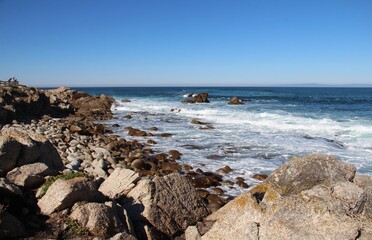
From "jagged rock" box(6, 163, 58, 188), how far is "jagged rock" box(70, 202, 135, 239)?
1.95 m

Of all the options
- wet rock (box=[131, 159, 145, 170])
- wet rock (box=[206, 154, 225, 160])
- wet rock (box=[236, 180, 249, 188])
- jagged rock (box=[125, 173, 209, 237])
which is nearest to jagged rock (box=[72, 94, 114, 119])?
wet rock (box=[206, 154, 225, 160])

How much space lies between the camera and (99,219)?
6297 millimetres

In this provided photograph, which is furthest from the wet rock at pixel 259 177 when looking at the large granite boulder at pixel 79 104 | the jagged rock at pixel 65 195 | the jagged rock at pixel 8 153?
the large granite boulder at pixel 79 104

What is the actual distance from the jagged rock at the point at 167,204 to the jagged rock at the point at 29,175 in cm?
236

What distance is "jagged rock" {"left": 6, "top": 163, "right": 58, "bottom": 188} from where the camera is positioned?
25.3ft

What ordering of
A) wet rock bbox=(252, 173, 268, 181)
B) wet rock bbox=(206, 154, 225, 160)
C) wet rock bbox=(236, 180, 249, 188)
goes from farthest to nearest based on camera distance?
wet rock bbox=(206, 154, 225, 160)
wet rock bbox=(252, 173, 268, 181)
wet rock bbox=(236, 180, 249, 188)

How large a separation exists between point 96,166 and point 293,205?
928 centimetres

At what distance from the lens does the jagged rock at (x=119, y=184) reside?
827cm

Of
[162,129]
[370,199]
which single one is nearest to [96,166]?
[370,199]

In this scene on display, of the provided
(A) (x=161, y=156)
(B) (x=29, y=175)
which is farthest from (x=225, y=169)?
(B) (x=29, y=175)

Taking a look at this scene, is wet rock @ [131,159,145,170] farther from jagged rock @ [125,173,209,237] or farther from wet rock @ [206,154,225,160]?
jagged rock @ [125,173,209,237]

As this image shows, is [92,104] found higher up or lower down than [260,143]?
higher up

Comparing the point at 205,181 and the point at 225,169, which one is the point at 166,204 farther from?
the point at 225,169

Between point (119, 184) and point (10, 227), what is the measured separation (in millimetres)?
3183
